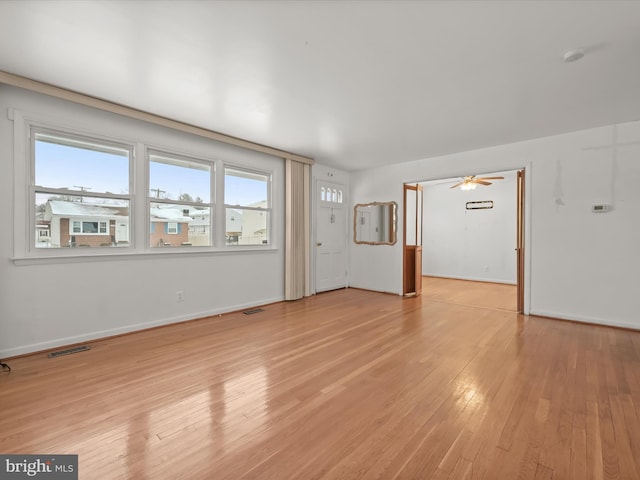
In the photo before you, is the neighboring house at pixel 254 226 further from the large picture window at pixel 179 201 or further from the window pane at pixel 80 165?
the window pane at pixel 80 165

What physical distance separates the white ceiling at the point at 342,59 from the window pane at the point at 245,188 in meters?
1.06

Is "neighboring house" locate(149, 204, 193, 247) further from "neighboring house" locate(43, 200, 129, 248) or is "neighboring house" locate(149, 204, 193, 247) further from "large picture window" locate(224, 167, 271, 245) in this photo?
"large picture window" locate(224, 167, 271, 245)

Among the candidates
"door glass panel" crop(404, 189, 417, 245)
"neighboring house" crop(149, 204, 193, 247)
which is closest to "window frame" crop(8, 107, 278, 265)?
"neighboring house" crop(149, 204, 193, 247)

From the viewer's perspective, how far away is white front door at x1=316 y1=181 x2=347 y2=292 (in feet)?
20.8

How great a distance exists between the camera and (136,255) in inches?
146

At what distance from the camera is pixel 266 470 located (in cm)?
152

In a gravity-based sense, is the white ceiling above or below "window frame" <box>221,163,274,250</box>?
above

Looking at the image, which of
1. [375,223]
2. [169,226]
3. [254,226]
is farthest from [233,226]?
[375,223]

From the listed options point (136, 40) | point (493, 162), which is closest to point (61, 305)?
point (136, 40)

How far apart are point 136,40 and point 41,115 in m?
1.70

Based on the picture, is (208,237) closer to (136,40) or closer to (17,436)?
(136,40)

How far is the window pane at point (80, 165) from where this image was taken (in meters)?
3.15

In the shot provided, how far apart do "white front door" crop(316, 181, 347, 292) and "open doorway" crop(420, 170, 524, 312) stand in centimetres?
200

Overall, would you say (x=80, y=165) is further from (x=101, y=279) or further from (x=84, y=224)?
(x=101, y=279)
